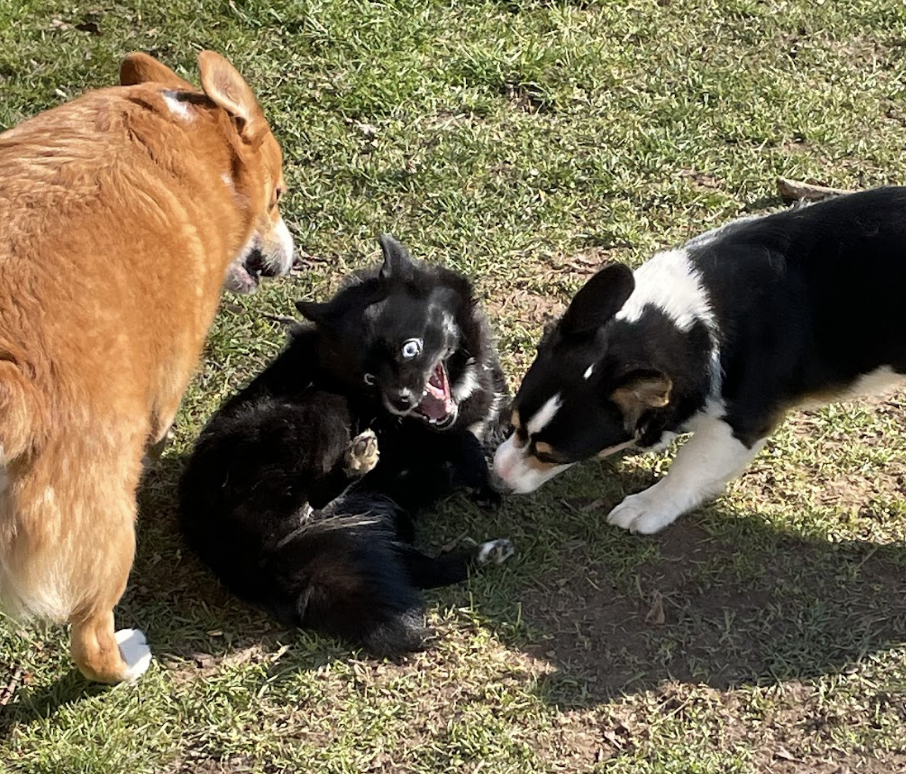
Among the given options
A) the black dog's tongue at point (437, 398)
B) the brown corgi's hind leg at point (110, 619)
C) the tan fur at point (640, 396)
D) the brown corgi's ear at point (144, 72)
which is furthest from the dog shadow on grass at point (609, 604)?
the brown corgi's ear at point (144, 72)

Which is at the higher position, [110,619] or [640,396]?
[640,396]

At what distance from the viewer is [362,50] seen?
5172 millimetres

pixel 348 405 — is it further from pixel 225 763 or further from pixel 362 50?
pixel 362 50

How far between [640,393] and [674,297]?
0.41 m

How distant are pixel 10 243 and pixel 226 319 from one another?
1.70m

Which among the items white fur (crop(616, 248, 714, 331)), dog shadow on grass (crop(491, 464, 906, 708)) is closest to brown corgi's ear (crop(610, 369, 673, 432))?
white fur (crop(616, 248, 714, 331))

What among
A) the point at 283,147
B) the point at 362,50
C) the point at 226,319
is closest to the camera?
the point at 226,319

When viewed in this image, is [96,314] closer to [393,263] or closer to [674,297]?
[393,263]

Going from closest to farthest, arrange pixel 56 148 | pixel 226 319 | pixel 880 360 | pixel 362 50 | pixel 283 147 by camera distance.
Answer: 1. pixel 56 148
2. pixel 880 360
3. pixel 226 319
4. pixel 283 147
5. pixel 362 50

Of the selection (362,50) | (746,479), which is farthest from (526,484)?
(362,50)

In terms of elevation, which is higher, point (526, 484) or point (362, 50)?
point (362, 50)

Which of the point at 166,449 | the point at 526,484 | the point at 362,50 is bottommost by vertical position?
the point at 166,449

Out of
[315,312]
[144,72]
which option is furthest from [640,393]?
[144,72]

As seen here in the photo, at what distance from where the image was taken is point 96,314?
248 cm
